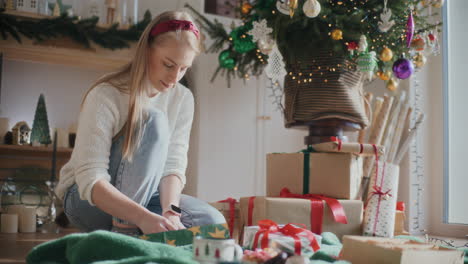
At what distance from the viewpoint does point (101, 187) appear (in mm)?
1075

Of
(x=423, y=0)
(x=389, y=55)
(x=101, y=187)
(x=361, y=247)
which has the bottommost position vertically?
(x=361, y=247)

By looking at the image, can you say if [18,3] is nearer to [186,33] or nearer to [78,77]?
[78,77]

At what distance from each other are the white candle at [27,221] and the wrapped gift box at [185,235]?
1.60 meters

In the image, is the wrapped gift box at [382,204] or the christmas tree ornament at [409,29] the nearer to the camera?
the wrapped gift box at [382,204]

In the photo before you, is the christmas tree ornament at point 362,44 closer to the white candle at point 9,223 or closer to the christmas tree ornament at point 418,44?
the christmas tree ornament at point 418,44

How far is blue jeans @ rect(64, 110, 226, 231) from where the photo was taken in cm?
116

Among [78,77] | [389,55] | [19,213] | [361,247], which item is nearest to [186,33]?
[361,247]

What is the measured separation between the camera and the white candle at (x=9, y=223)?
2.31 m

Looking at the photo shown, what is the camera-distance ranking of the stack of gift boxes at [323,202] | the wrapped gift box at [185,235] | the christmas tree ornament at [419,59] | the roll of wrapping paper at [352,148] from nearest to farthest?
the wrapped gift box at [185,235] < the stack of gift boxes at [323,202] < the roll of wrapping paper at [352,148] < the christmas tree ornament at [419,59]

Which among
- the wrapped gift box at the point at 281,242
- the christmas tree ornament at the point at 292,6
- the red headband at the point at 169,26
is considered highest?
the christmas tree ornament at the point at 292,6

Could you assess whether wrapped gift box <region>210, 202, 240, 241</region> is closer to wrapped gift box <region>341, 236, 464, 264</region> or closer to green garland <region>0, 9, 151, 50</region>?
wrapped gift box <region>341, 236, 464, 264</region>

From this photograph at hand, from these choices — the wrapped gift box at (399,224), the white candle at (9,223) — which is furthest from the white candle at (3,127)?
the wrapped gift box at (399,224)

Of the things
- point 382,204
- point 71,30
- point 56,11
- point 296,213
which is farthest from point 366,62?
point 56,11

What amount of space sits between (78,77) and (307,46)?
67.3 inches
